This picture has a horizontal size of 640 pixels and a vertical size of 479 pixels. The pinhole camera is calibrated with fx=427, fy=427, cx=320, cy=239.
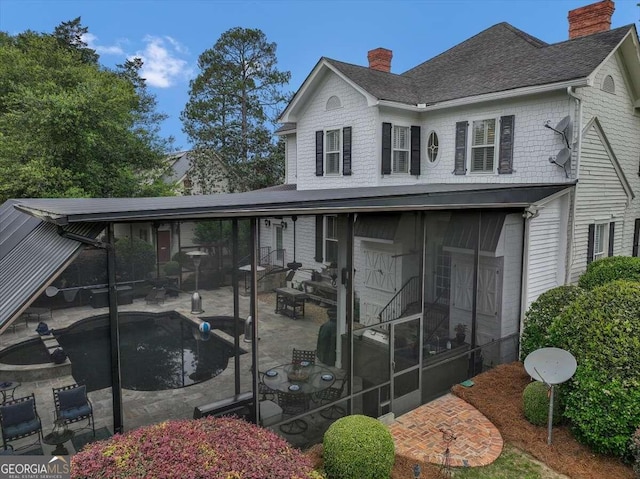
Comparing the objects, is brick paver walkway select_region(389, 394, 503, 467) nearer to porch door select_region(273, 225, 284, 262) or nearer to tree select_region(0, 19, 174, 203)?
porch door select_region(273, 225, 284, 262)

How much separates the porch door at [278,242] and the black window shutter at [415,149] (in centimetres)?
931

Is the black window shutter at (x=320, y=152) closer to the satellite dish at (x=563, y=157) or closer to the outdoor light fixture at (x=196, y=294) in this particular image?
the satellite dish at (x=563, y=157)

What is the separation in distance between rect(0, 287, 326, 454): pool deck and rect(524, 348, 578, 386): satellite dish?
3.75 m

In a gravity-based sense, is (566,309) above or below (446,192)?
below

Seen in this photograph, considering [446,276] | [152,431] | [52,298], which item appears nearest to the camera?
[152,431]

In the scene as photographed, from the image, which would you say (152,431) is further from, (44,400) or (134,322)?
(44,400)

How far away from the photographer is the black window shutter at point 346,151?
14867 mm

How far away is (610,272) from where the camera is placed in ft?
37.9

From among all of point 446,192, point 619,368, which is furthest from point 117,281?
point 619,368

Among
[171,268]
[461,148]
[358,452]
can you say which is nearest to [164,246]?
[171,268]

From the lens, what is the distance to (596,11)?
13.8 metres

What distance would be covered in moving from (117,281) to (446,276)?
656 centimetres

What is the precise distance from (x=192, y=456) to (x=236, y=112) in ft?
94.0

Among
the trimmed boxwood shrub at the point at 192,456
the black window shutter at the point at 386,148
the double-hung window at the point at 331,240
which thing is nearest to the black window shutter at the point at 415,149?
the black window shutter at the point at 386,148
